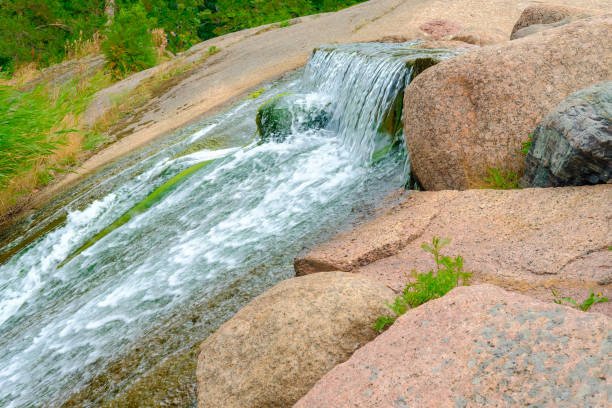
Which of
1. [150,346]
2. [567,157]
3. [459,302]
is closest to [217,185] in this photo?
[150,346]

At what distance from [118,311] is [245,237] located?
116cm

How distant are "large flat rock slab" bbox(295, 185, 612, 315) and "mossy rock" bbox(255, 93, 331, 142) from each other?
3171mm

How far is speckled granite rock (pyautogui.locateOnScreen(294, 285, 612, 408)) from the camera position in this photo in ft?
4.33

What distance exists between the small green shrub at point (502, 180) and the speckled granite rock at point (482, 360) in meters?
1.98

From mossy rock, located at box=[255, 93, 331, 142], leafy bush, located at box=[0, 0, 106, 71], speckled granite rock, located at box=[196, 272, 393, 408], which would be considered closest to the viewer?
speckled granite rock, located at box=[196, 272, 393, 408]

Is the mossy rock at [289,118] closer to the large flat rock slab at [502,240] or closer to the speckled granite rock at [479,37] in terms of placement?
the speckled granite rock at [479,37]

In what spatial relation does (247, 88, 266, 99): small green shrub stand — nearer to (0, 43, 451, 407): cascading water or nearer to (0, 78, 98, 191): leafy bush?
(0, 43, 451, 407): cascading water

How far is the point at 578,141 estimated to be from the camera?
2.90m

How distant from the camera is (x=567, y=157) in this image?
3002 millimetres

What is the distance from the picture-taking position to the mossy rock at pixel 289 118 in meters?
6.55

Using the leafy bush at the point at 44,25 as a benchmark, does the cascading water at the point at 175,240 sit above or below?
below

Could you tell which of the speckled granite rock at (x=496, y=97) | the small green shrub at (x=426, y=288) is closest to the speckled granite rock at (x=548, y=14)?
the speckled granite rock at (x=496, y=97)

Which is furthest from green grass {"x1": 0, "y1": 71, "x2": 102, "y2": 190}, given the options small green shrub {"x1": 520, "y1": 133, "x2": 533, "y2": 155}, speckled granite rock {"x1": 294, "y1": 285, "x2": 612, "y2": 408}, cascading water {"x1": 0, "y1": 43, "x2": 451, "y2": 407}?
speckled granite rock {"x1": 294, "y1": 285, "x2": 612, "y2": 408}

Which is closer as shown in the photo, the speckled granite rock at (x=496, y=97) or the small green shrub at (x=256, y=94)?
the speckled granite rock at (x=496, y=97)
